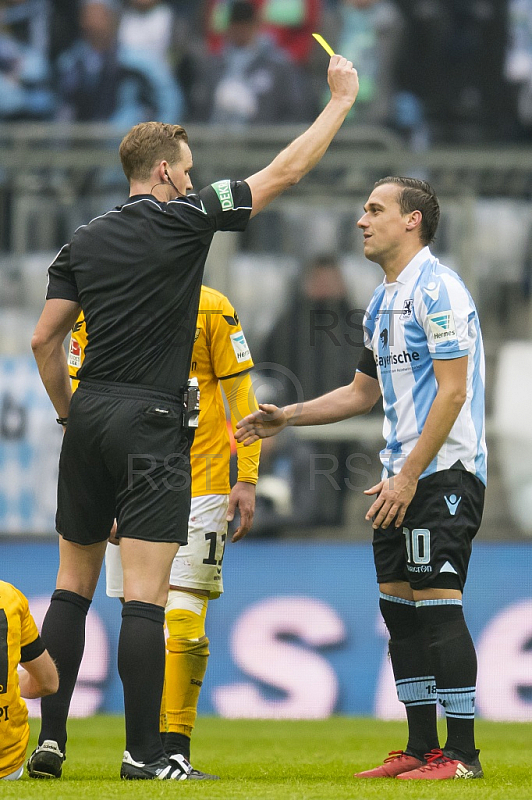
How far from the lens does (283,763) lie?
5.52 m

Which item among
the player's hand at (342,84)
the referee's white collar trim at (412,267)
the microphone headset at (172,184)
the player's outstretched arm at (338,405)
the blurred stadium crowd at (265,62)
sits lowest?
the player's outstretched arm at (338,405)

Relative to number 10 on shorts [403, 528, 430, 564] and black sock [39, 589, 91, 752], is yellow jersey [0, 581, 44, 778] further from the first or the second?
number 10 on shorts [403, 528, 430, 564]

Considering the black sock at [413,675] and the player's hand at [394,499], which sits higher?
the player's hand at [394,499]

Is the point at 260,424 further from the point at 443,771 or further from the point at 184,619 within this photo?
the point at 443,771

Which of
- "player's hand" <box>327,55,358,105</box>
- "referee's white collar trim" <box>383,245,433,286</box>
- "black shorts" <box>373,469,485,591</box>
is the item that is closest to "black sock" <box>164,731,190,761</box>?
"black shorts" <box>373,469,485,591</box>

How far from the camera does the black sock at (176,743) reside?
16.0ft

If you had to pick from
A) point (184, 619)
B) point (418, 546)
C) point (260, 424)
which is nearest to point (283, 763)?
point (184, 619)

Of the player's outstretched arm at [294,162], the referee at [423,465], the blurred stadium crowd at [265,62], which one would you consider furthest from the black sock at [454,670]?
the blurred stadium crowd at [265,62]

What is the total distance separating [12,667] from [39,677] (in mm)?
194

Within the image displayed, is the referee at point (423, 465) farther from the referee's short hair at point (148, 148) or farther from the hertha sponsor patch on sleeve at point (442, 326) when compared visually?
the referee's short hair at point (148, 148)

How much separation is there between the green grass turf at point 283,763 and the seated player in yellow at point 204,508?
15.1 inches

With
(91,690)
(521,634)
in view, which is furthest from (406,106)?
(91,690)

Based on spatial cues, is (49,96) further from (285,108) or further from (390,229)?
(390,229)

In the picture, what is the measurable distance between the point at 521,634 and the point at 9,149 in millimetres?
5469
